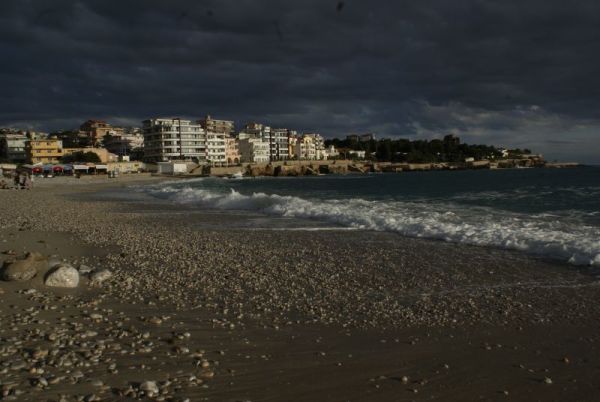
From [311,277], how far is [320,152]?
591 ft

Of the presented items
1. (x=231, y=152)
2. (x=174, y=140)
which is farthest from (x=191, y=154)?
(x=231, y=152)

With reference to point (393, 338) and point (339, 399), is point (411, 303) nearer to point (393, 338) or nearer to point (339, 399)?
point (393, 338)

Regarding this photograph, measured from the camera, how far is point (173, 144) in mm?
137000

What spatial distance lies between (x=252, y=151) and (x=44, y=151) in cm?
6237

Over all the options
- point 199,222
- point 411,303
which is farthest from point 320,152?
point 411,303

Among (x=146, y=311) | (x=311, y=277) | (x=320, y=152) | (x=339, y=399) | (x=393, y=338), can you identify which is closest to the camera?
(x=339, y=399)

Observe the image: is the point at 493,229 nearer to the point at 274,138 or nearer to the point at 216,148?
the point at 216,148

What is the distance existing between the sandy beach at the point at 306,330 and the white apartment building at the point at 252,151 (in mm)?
152048

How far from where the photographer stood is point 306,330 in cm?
669

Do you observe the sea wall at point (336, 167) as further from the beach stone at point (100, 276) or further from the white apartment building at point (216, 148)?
the beach stone at point (100, 276)

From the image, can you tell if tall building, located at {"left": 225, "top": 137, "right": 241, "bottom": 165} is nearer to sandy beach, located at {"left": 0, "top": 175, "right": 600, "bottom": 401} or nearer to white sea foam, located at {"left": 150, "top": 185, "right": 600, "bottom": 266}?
white sea foam, located at {"left": 150, "top": 185, "right": 600, "bottom": 266}

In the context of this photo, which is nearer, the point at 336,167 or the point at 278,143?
the point at 336,167

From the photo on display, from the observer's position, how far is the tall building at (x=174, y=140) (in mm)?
136000

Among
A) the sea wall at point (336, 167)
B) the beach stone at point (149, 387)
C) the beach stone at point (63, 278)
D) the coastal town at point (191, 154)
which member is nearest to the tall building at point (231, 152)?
the coastal town at point (191, 154)
